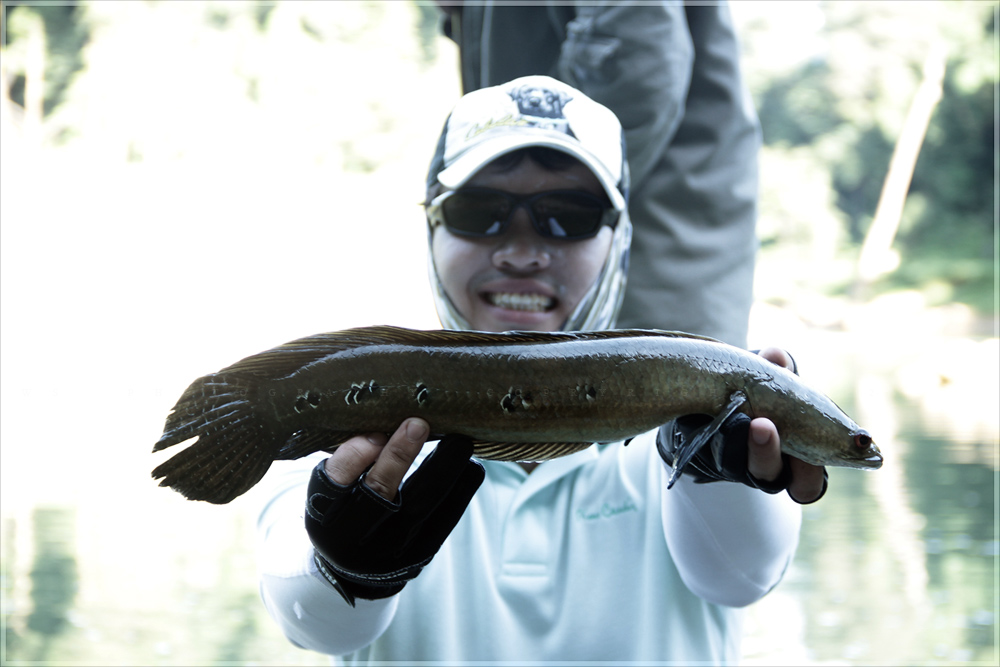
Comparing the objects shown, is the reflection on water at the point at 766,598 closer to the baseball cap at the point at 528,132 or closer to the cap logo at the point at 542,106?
the baseball cap at the point at 528,132

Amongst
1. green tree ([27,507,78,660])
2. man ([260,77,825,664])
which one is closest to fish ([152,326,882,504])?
man ([260,77,825,664])

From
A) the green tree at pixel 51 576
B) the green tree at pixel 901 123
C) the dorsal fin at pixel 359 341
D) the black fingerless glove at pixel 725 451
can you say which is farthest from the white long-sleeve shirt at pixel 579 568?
the green tree at pixel 901 123

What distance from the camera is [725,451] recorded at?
1393 millimetres

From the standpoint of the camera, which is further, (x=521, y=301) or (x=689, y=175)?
(x=689, y=175)

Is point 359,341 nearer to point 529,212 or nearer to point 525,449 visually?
point 525,449

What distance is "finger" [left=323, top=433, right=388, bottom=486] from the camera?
138 centimetres

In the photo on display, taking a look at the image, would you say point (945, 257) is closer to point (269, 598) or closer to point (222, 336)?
point (222, 336)

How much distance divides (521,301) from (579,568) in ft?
2.21

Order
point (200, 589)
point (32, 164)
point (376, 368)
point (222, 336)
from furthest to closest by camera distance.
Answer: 1. point (32, 164)
2. point (222, 336)
3. point (200, 589)
4. point (376, 368)

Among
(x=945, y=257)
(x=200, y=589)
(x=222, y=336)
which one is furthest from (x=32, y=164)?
(x=945, y=257)

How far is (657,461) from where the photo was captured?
7.17 ft

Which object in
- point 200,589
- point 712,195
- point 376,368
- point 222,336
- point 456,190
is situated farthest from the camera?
point 222,336

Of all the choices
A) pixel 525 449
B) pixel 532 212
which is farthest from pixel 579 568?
pixel 532 212

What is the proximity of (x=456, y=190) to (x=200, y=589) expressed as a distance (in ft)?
16.8
